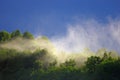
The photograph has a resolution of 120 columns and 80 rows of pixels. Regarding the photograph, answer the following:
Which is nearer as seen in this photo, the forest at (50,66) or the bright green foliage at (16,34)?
the forest at (50,66)

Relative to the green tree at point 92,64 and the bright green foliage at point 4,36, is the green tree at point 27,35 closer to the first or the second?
the bright green foliage at point 4,36

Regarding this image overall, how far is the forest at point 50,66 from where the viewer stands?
37.0 meters

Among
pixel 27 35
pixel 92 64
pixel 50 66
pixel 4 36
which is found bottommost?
pixel 92 64

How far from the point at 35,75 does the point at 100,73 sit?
34.0 feet

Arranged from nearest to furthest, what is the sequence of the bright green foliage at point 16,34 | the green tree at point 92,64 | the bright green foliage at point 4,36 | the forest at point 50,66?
1. the forest at point 50,66
2. the green tree at point 92,64
3. the bright green foliage at point 4,36
4. the bright green foliage at point 16,34

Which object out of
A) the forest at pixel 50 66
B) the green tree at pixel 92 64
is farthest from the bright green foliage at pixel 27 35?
the green tree at pixel 92 64

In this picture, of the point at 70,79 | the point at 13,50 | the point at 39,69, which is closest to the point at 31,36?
the point at 13,50

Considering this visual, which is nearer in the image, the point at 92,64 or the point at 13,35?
the point at 92,64

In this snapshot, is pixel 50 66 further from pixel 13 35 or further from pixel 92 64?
pixel 13 35

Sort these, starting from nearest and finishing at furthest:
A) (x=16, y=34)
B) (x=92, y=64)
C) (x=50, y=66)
Result: (x=92, y=64) → (x=50, y=66) → (x=16, y=34)

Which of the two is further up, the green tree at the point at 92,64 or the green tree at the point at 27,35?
the green tree at the point at 27,35

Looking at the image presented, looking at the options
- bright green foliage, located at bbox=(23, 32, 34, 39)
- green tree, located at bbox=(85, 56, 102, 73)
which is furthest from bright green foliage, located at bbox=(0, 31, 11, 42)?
green tree, located at bbox=(85, 56, 102, 73)

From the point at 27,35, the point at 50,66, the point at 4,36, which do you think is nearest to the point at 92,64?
the point at 50,66

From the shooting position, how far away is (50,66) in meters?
49.8
